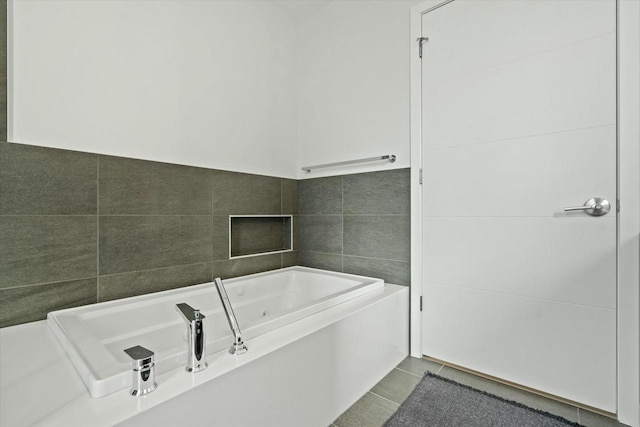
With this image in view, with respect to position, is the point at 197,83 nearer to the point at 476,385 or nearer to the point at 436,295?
the point at 436,295

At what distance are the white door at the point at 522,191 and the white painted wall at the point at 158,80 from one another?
4.23 ft

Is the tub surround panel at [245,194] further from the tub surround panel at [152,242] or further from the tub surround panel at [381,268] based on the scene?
the tub surround panel at [381,268]

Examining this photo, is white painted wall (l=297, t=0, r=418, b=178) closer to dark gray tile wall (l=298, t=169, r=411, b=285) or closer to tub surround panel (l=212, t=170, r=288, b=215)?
dark gray tile wall (l=298, t=169, r=411, b=285)

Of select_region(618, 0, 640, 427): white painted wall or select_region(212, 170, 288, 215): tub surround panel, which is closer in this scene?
select_region(618, 0, 640, 427): white painted wall

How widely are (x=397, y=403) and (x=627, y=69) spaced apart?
195 centimetres

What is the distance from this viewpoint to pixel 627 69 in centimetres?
140

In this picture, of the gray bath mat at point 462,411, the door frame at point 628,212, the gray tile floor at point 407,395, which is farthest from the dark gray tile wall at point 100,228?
the door frame at point 628,212

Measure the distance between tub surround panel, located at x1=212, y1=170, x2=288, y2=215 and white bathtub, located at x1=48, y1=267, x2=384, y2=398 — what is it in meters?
0.52

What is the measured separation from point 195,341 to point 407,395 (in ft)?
4.03

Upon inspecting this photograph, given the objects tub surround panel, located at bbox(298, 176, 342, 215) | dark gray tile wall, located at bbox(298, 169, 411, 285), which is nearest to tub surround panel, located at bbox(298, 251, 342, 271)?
dark gray tile wall, located at bbox(298, 169, 411, 285)

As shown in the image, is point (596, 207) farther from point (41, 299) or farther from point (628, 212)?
point (41, 299)

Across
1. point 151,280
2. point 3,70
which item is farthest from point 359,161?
point 3,70

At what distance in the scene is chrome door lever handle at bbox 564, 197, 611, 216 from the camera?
1452 mm

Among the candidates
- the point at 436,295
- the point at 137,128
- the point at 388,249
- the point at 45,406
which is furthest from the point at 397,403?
the point at 137,128
